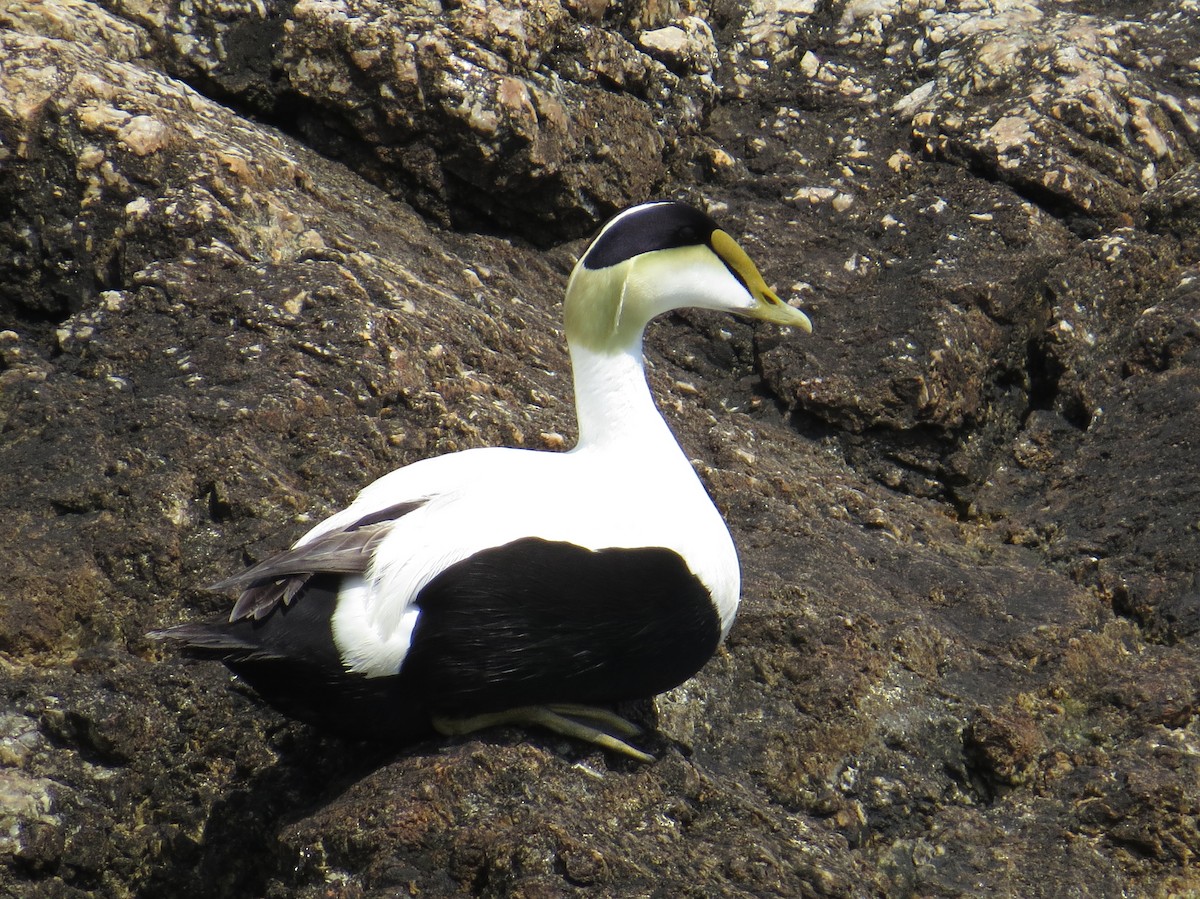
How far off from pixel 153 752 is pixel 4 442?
3.36 feet

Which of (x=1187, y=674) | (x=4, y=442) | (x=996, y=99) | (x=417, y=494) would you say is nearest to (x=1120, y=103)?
(x=996, y=99)

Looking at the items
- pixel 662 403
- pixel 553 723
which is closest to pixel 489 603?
pixel 553 723

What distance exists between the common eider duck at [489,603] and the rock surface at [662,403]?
119 millimetres

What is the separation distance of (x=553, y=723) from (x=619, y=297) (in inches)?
37.8

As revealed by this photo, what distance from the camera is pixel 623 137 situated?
186 inches

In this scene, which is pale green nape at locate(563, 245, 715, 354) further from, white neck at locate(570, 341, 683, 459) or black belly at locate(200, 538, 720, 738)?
black belly at locate(200, 538, 720, 738)

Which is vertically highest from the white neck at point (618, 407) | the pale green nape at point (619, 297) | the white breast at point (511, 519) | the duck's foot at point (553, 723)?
the pale green nape at point (619, 297)

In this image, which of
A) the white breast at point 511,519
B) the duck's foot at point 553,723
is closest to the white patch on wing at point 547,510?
the white breast at point 511,519

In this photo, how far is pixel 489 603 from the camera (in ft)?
8.21

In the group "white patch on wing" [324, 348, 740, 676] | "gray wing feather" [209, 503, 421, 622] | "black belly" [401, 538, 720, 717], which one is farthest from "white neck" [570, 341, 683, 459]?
"gray wing feather" [209, 503, 421, 622]

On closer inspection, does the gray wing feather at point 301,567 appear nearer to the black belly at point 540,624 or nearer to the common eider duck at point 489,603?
the common eider duck at point 489,603

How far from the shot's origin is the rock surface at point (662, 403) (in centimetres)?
276

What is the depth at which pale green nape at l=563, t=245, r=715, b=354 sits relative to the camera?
117 inches

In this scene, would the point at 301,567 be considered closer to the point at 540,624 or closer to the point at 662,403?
the point at 540,624
